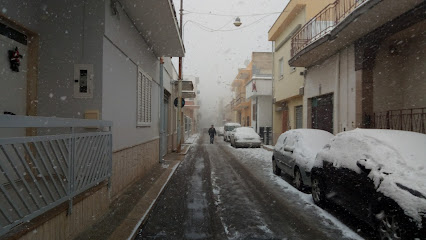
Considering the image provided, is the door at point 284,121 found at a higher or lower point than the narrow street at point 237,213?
higher

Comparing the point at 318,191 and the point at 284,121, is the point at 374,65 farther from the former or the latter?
the point at 284,121

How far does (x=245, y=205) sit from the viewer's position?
6.12 meters

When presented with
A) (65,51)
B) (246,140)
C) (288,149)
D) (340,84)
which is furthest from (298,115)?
(65,51)

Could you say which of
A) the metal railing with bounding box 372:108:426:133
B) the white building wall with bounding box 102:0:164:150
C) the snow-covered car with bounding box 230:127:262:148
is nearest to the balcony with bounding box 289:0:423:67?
the metal railing with bounding box 372:108:426:133

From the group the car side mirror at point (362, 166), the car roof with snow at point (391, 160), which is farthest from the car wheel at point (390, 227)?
the car side mirror at point (362, 166)

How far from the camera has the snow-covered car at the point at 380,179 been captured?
11.6 ft

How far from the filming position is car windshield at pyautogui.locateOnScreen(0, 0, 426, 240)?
3.64 m

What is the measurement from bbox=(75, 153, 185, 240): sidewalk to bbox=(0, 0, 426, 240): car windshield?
29 mm

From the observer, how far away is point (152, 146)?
422 inches

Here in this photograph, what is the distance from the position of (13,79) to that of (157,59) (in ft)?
24.7

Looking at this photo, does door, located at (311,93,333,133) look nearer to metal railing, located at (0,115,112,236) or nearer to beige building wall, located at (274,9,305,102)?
beige building wall, located at (274,9,305,102)

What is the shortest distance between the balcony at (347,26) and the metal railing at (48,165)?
6830mm

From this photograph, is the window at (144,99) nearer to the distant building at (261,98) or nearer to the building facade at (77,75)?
the building facade at (77,75)

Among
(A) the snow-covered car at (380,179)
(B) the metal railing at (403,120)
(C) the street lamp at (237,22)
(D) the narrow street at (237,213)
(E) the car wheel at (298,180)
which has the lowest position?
(D) the narrow street at (237,213)
